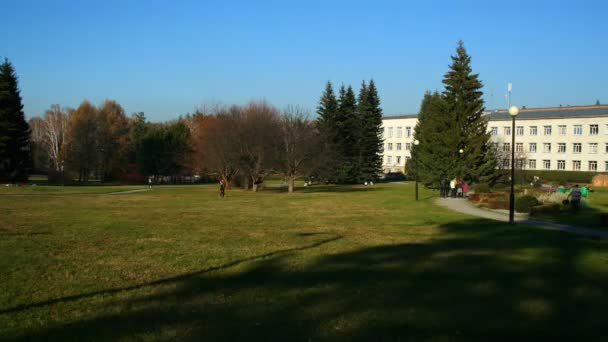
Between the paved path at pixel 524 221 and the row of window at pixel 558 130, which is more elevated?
the row of window at pixel 558 130

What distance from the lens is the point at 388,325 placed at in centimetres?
607

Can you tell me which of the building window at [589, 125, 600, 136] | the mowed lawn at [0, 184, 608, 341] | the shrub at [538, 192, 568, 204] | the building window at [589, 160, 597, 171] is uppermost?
the building window at [589, 125, 600, 136]

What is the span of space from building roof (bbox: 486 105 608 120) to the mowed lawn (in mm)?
64780

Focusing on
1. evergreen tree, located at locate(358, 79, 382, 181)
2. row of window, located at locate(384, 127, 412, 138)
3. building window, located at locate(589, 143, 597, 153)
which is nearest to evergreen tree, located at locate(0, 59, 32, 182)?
evergreen tree, located at locate(358, 79, 382, 181)

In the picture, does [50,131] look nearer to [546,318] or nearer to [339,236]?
[339,236]

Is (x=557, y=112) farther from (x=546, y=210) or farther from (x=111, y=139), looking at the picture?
(x=111, y=139)

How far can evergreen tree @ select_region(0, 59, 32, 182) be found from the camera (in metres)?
56.6

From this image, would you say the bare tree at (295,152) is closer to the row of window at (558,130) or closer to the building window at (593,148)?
the row of window at (558,130)

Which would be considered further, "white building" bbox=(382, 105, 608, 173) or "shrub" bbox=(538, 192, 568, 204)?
"white building" bbox=(382, 105, 608, 173)

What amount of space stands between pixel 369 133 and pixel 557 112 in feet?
110

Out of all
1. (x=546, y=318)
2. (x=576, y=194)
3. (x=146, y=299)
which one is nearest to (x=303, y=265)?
(x=146, y=299)

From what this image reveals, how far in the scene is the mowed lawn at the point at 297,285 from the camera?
5.97 m

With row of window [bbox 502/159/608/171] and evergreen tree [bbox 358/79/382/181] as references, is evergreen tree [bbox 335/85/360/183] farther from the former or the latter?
row of window [bbox 502/159/608/171]

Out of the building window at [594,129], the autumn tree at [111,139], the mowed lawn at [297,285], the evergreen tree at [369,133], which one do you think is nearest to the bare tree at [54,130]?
the autumn tree at [111,139]
